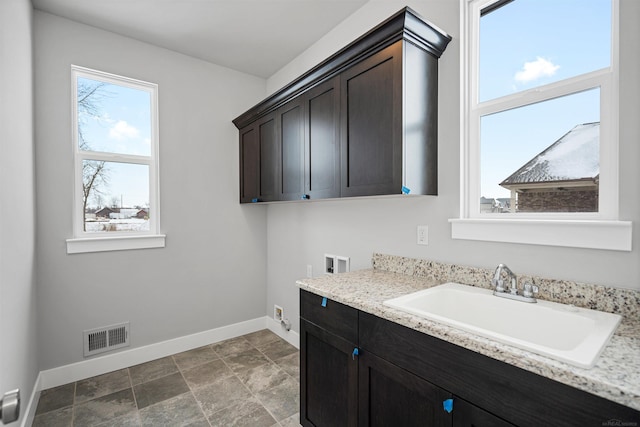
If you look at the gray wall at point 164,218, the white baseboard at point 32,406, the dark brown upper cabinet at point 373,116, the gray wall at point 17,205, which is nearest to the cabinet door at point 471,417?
the dark brown upper cabinet at point 373,116

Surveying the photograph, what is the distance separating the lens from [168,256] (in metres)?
2.94

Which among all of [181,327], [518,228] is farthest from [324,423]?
[181,327]

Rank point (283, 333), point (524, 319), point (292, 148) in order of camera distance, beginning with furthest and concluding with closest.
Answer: point (283, 333) < point (292, 148) < point (524, 319)

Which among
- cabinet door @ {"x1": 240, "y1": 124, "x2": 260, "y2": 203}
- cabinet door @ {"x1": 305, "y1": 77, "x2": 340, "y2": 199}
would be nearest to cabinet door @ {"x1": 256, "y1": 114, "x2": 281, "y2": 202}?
cabinet door @ {"x1": 240, "y1": 124, "x2": 260, "y2": 203}

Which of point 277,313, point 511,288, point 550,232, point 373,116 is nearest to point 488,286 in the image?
point 511,288

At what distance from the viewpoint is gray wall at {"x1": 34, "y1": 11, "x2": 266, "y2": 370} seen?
7.86 ft

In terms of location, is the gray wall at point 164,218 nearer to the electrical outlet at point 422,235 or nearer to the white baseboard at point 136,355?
the white baseboard at point 136,355

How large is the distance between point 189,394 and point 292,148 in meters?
1.98

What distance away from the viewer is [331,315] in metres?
1.62

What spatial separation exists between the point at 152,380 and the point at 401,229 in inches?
89.1

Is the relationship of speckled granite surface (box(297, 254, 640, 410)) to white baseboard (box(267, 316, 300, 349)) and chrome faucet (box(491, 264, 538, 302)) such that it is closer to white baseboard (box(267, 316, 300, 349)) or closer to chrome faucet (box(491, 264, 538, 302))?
chrome faucet (box(491, 264, 538, 302))

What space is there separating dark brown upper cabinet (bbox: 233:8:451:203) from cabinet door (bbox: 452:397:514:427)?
0.95 meters

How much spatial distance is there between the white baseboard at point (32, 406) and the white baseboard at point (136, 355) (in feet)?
0.11

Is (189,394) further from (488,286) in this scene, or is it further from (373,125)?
(373,125)
